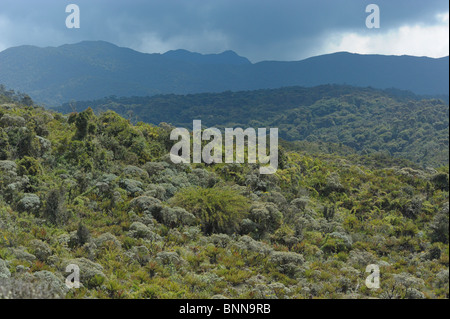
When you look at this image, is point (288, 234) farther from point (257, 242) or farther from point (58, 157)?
point (58, 157)

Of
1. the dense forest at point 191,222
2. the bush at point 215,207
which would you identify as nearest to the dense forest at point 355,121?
the dense forest at point 191,222

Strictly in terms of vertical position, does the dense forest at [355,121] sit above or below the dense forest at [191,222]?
above

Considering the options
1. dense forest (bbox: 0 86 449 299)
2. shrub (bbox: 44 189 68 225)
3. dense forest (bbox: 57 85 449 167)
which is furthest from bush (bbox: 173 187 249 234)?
dense forest (bbox: 57 85 449 167)

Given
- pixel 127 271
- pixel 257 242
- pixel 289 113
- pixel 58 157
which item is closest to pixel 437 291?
pixel 257 242

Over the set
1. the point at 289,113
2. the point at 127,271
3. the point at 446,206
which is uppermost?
the point at 289,113

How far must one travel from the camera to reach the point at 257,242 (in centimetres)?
1010

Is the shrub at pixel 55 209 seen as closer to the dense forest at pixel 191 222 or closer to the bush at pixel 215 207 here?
the dense forest at pixel 191 222

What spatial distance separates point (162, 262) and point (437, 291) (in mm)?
5782

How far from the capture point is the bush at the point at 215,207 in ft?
36.3

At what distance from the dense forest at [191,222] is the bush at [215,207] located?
1.7 inches

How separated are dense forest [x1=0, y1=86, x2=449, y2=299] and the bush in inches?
1.7

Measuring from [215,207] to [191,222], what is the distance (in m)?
0.98

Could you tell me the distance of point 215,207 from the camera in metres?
11.5

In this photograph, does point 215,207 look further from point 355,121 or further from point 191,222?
point 355,121
